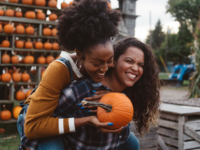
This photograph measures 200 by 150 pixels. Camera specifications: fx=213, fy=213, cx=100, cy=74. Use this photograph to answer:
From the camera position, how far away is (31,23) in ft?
16.9

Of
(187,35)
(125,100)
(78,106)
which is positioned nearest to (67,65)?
(78,106)

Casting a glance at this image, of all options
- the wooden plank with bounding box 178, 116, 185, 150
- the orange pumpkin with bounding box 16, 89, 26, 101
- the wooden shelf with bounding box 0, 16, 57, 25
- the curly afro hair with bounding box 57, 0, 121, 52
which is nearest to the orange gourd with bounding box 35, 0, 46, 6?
the wooden shelf with bounding box 0, 16, 57, 25

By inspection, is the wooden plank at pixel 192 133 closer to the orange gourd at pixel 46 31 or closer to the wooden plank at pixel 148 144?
the wooden plank at pixel 148 144

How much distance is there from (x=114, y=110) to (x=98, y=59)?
0.45m

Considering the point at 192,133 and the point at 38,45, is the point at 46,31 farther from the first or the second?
the point at 192,133

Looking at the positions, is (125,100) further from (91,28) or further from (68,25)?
(68,25)

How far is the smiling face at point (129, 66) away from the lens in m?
2.04

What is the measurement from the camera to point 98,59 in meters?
1.70

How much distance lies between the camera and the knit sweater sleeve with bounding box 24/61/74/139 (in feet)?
5.42

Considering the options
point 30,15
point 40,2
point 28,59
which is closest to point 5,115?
point 28,59

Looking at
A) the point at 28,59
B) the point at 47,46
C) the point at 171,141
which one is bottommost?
the point at 171,141

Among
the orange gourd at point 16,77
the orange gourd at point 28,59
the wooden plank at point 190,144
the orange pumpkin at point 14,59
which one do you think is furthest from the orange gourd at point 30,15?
the wooden plank at point 190,144

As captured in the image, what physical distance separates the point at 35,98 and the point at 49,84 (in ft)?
0.51

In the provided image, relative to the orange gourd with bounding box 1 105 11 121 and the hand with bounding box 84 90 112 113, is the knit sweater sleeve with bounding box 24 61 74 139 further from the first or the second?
the orange gourd with bounding box 1 105 11 121
